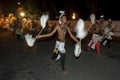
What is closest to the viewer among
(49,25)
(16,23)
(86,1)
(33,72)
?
(33,72)

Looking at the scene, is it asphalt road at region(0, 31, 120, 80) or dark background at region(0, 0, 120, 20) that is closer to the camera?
asphalt road at region(0, 31, 120, 80)

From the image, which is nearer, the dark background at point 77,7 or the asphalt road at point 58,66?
the asphalt road at point 58,66

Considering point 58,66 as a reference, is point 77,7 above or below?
above

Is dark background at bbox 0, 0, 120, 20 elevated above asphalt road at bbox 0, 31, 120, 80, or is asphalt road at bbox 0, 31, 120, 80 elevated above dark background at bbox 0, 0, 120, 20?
dark background at bbox 0, 0, 120, 20

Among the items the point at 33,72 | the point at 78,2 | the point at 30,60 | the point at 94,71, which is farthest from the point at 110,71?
the point at 78,2

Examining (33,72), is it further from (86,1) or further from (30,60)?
(86,1)

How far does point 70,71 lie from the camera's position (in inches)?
306

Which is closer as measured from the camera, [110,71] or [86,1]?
[110,71]

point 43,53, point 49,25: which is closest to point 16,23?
point 49,25

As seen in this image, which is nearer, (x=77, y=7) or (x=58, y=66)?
(x=58, y=66)

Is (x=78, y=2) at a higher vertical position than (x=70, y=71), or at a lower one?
higher

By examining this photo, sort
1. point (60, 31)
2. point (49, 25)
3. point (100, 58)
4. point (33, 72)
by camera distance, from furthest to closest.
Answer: point (49, 25)
point (100, 58)
point (33, 72)
point (60, 31)

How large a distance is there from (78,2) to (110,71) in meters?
19.8

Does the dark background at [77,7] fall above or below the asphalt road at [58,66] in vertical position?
above
